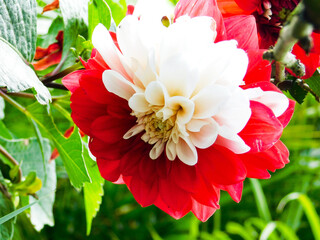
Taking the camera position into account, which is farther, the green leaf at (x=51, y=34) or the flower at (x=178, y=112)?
the green leaf at (x=51, y=34)

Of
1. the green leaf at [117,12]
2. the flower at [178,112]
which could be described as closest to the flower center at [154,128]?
the flower at [178,112]

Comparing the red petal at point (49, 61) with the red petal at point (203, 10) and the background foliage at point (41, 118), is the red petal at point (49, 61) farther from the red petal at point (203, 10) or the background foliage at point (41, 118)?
the red petal at point (203, 10)

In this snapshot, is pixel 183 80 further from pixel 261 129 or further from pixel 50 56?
pixel 50 56

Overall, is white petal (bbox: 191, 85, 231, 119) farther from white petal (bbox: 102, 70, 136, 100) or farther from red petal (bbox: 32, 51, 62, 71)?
red petal (bbox: 32, 51, 62, 71)

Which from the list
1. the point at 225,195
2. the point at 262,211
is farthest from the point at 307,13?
the point at 225,195

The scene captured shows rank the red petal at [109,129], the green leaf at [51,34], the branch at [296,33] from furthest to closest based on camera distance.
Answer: the green leaf at [51,34]
the red petal at [109,129]
the branch at [296,33]

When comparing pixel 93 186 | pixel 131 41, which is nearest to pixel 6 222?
pixel 93 186

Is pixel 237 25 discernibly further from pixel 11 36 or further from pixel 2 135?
pixel 2 135

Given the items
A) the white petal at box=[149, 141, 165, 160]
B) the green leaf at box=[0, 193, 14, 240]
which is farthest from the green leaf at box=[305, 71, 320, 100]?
the green leaf at box=[0, 193, 14, 240]
